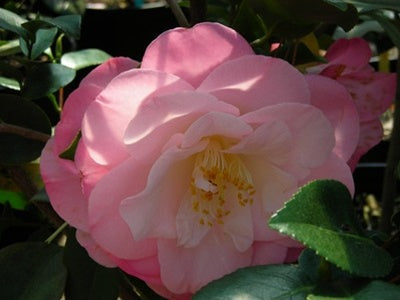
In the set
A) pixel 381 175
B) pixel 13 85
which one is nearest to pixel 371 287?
pixel 13 85

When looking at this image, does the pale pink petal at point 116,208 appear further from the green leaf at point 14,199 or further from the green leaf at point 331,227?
the green leaf at point 14,199

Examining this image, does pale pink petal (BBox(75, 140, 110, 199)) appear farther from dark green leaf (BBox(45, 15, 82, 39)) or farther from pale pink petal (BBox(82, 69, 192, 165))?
dark green leaf (BBox(45, 15, 82, 39))

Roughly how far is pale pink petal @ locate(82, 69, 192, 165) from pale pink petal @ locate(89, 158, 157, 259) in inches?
0.6

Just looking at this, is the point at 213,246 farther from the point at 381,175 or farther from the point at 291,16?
the point at 381,175

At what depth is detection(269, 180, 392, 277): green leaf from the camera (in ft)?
1.27

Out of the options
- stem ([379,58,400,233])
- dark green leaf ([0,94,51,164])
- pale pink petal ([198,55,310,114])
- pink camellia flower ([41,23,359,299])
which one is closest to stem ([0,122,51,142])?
dark green leaf ([0,94,51,164])

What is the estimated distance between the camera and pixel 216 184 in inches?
20.5

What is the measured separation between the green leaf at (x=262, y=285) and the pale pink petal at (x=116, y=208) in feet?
0.25

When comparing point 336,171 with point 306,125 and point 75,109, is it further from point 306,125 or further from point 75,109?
point 75,109

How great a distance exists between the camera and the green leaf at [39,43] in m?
0.72

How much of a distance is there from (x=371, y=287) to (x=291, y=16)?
250 millimetres

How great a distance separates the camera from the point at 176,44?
1.51 feet

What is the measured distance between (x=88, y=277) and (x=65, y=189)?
0.15 meters

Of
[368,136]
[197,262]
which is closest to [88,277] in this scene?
[197,262]
